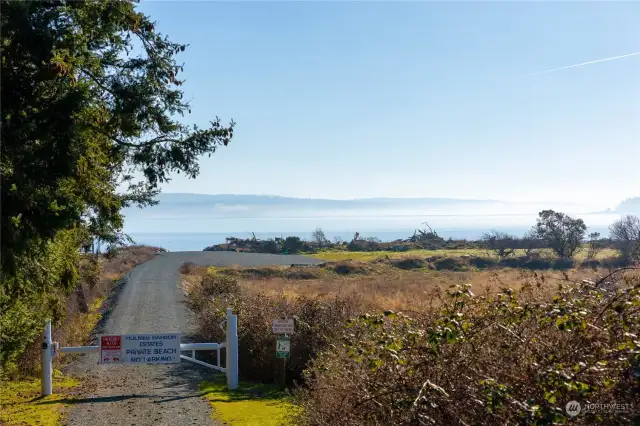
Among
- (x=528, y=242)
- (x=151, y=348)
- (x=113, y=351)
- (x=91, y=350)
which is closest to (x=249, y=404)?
(x=151, y=348)

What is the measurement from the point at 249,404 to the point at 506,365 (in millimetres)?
7058

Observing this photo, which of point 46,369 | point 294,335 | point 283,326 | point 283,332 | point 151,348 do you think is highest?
point 283,326

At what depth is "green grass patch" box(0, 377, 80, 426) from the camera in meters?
9.09

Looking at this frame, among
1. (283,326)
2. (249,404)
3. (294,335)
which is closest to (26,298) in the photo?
(249,404)

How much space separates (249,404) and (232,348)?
1342mm

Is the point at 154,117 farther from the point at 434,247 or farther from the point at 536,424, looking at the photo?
the point at 434,247

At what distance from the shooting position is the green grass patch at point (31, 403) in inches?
358

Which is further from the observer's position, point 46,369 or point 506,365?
point 46,369

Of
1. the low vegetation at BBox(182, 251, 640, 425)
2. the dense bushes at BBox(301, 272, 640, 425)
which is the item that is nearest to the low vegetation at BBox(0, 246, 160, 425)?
the low vegetation at BBox(182, 251, 640, 425)

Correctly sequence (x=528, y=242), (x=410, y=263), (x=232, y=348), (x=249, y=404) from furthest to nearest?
(x=528, y=242), (x=410, y=263), (x=232, y=348), (x=249, y=404)

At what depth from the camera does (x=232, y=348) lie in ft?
38.0

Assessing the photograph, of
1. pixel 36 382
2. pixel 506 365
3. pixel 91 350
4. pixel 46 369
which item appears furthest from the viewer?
pixel 36 382

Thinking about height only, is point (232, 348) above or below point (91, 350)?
below

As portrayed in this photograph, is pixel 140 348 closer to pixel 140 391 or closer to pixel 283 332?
pixel 140 391
